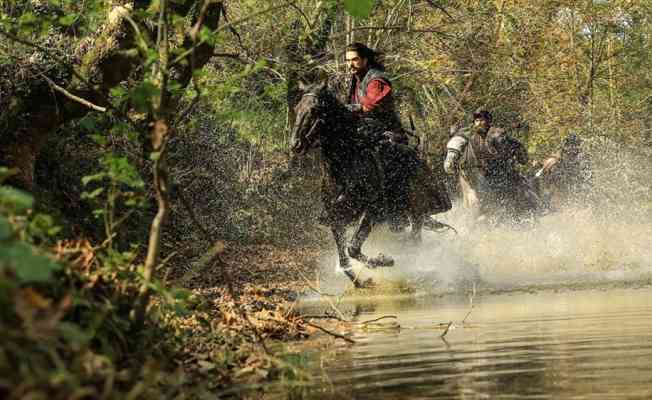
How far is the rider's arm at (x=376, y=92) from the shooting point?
14969 mm

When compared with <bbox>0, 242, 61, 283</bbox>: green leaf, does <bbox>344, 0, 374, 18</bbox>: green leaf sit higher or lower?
higher

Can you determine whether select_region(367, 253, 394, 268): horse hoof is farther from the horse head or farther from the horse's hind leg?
the horse head

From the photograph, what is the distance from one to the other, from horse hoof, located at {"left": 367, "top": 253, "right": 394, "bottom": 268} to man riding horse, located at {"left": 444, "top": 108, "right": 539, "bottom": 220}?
645cm

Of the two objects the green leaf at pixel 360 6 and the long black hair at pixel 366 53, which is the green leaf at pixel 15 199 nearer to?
the green leaf at pixel 360 6

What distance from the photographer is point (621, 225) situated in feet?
67.9

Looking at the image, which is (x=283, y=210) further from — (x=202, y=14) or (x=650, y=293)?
(x=202, y=14)

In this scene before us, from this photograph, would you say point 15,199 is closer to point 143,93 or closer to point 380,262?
point 143,93

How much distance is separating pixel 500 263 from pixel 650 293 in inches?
243

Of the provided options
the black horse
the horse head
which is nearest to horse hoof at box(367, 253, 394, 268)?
the black horse

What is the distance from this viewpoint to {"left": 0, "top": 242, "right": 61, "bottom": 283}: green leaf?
9.22 feet

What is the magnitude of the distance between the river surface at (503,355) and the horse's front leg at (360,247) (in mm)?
4793

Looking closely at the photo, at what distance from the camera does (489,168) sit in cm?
2177

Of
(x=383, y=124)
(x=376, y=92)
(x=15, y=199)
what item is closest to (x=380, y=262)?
(x=383, y=124)

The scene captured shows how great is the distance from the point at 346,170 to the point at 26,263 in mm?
12006
